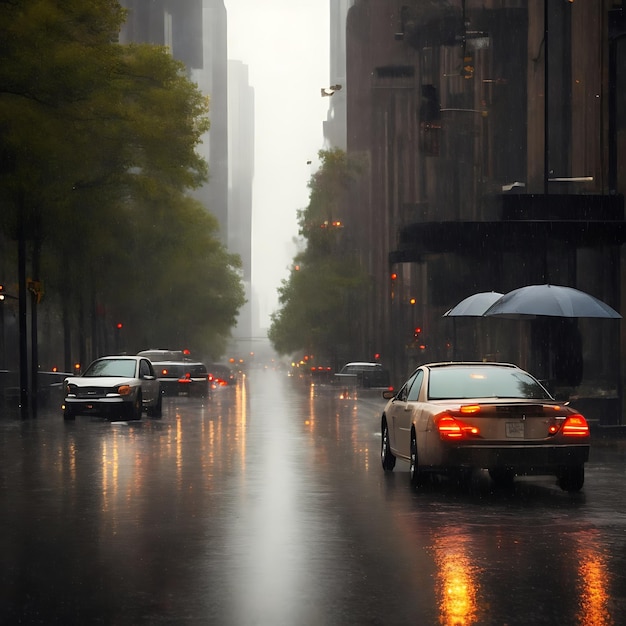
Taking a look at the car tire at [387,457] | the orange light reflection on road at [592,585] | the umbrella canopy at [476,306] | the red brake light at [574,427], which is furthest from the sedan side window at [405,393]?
the umbrella canopy at [476,306]

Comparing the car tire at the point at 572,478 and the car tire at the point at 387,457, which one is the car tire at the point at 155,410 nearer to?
the car tire at the point at 387,457

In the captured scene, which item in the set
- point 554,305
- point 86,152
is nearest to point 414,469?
point 554,305

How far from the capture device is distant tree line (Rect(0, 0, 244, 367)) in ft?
107

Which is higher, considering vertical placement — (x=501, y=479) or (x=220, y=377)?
(x=501, y=479)

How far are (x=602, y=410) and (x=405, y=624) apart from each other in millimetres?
22119

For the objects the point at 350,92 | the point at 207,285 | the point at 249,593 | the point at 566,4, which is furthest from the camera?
the point at 350,92

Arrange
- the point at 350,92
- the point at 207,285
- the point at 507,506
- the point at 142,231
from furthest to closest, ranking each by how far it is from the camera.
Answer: the point at 350,92 → the point at 207,285 → the point at 142,231 → the point at 507,506

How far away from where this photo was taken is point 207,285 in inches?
3824

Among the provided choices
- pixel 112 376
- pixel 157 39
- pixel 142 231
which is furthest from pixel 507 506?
pixel 157 39

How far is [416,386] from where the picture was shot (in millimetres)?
18156

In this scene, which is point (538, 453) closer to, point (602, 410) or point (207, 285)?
point (602, 410)

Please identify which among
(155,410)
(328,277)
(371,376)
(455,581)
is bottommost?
(371,376)

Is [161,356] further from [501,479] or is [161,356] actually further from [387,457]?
[501,479]

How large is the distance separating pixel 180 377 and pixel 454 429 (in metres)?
36.5
